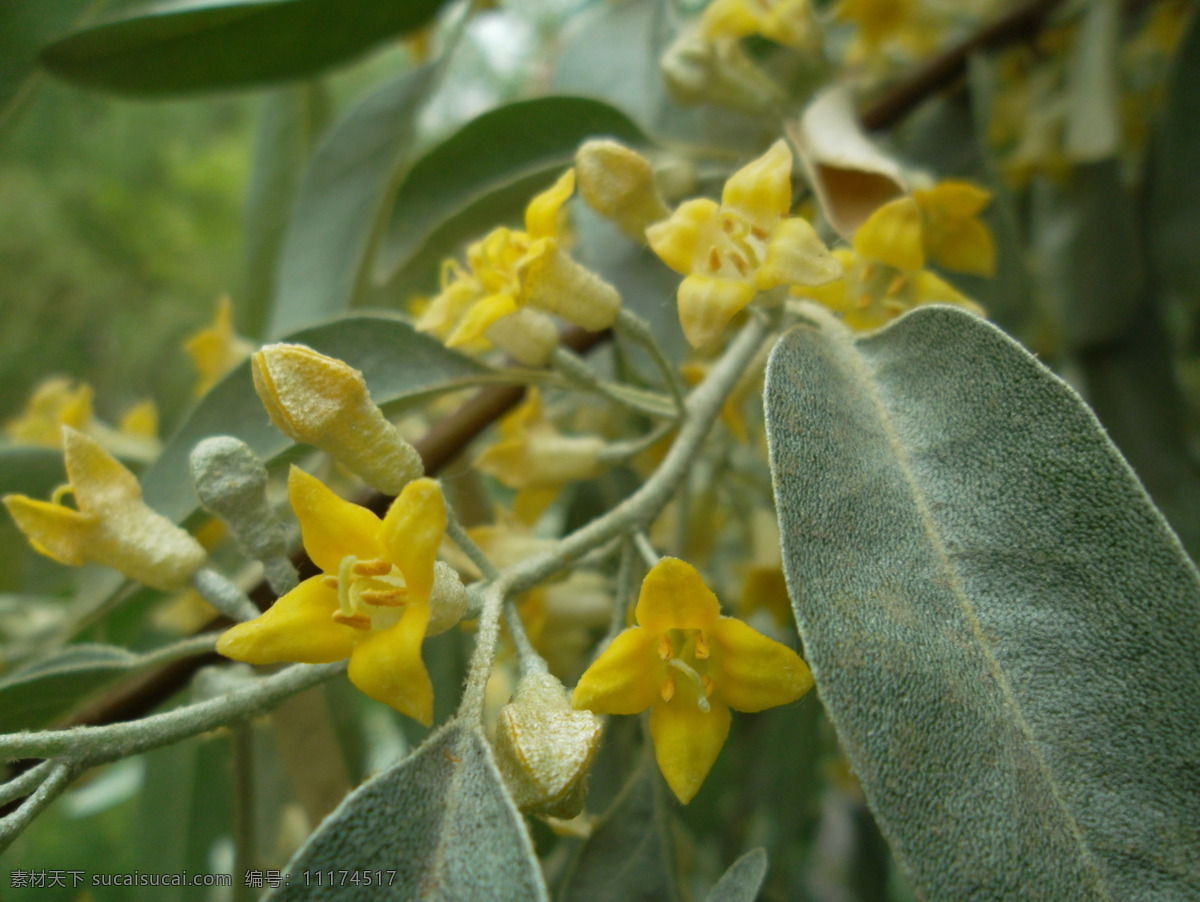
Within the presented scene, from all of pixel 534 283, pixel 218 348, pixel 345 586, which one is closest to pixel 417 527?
pixel 345 586

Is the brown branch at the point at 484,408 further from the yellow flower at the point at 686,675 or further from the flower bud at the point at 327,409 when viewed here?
the yellow flower at the point at 686,675

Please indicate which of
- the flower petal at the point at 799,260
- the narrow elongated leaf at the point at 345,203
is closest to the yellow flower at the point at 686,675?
the flower petal at the point at 799,260

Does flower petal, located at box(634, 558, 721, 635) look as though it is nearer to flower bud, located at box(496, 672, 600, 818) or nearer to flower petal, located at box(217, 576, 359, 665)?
flower bud, located at box(496, 672, 600, 818)

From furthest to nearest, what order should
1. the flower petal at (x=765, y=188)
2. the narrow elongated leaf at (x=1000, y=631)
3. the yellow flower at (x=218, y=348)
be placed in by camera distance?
the yellow flower at (x=218, y=348)
the flower petal at (x=765, y=188)
the narrow elongated leaf at (x=1000, y=631)

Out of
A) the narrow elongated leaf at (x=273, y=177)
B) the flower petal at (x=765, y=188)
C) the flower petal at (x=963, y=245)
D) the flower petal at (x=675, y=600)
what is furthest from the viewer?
the narrow elongated leaf at (x=273, y=177)

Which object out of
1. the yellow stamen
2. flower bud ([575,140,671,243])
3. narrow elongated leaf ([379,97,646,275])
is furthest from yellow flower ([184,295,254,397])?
the yellow stamen

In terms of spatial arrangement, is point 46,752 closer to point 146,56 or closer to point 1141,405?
point 146,56

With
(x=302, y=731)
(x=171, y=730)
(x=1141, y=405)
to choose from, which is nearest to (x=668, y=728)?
(x=171, y=730)
